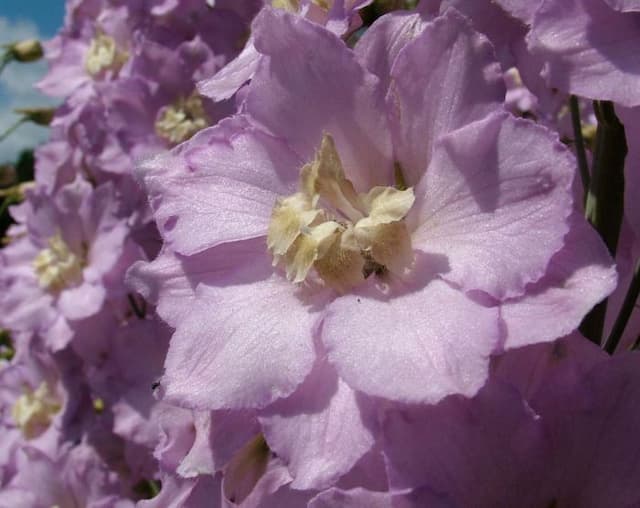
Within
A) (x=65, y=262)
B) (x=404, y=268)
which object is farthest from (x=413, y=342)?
(x=65, y=262)

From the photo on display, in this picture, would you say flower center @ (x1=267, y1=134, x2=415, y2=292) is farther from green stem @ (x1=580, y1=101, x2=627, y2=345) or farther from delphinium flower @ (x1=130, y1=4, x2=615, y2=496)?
green stem @ (x1=580, y1=101, x2=627, y2=345)

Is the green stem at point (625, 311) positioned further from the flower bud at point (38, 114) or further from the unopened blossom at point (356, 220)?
the flower bud at point (38, 114)

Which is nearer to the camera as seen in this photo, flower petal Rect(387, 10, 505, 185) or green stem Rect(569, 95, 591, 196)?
flower petal Rect(387, 10, 505, 185)

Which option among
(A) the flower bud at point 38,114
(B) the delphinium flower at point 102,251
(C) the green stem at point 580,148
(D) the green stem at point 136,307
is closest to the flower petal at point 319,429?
(C) the green stem at point 580,148

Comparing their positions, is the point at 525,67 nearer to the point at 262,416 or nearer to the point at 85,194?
the point at 262,416

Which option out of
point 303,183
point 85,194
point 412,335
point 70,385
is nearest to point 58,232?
point 85,194

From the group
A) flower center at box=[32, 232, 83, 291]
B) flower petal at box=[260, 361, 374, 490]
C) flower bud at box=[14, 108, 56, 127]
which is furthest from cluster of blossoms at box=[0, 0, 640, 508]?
flower bud at box=[14, 108, 56, 127]
